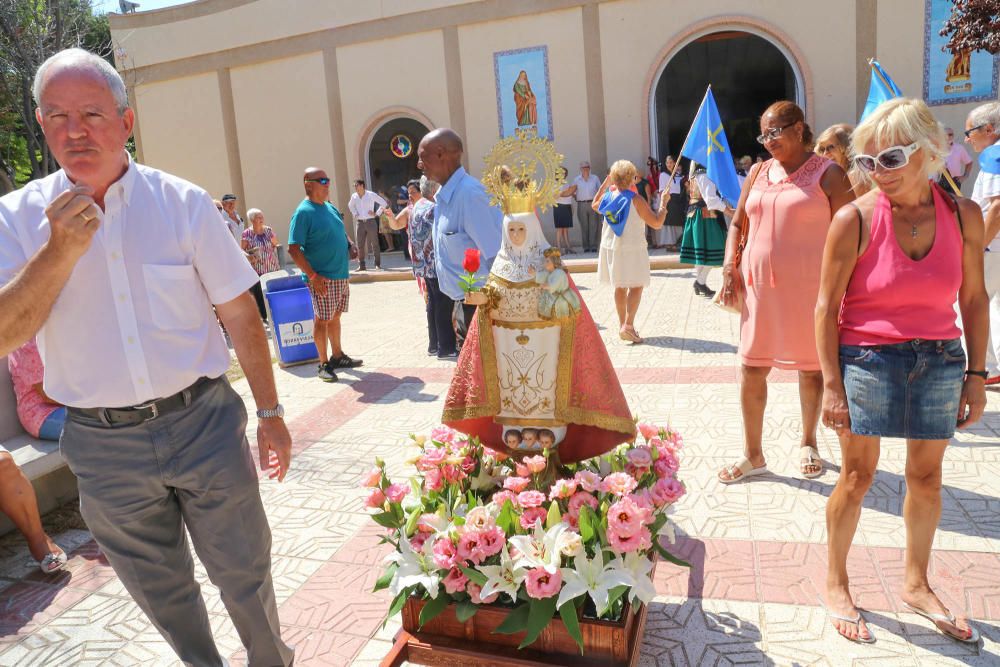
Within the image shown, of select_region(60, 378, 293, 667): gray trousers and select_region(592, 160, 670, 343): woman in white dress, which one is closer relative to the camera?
select_region(60, 378, 293, 667): gray trousers

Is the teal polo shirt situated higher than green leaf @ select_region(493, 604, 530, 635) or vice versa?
the teal polo shirt

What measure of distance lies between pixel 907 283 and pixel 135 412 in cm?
255

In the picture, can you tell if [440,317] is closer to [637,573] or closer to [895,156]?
[637,573]

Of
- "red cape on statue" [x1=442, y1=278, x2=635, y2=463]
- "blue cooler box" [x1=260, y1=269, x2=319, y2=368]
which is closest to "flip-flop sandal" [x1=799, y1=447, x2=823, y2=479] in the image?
"red cape on statue" [x1=442, y1=278, x2=635, y2=463]

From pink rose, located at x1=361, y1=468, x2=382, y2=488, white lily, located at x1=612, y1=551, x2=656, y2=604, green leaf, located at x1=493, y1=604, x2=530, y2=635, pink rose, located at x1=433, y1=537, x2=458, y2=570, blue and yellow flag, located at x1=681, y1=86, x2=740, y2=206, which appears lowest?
green leaf, located at x1=493, y1=604, x2=530, y2=635

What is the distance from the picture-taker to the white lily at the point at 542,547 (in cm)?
243

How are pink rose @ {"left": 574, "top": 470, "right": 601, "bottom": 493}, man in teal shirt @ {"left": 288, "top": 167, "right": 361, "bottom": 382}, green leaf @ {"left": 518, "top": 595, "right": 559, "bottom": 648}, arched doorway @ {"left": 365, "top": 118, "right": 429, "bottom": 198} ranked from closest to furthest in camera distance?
green leaf @ {"left": 518, "top": 595, "right": 559, "bottom": 648}
pink rose @ {"left": 574, "top": 470, "right": 601, "bottom": 493}
man in teal shirt @ {"left": 288, "top": 167, "right": 361, "bottom": 382}
arched doorway @ {"left": 365, "top": 118, "right": 429, "bottom": 198}

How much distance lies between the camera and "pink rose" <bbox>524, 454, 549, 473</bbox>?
2806 mm

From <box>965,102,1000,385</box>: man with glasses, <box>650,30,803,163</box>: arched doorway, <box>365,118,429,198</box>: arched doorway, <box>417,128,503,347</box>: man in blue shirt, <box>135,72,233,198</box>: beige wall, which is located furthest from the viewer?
<box>650,30,803,163</box>: arched doorway

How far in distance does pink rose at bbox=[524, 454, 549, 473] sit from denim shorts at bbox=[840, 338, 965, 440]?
1149 millimetres

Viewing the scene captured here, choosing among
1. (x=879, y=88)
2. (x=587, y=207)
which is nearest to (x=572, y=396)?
(x=879, y=88)

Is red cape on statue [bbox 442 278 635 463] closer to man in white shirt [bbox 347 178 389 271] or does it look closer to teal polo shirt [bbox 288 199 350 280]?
teal polo shirt [bbox 288 199 350 280]

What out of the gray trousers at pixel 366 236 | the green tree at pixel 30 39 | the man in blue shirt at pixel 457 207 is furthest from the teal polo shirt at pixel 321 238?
the green tree at pixel 30 39

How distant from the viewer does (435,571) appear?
2.57 metres
